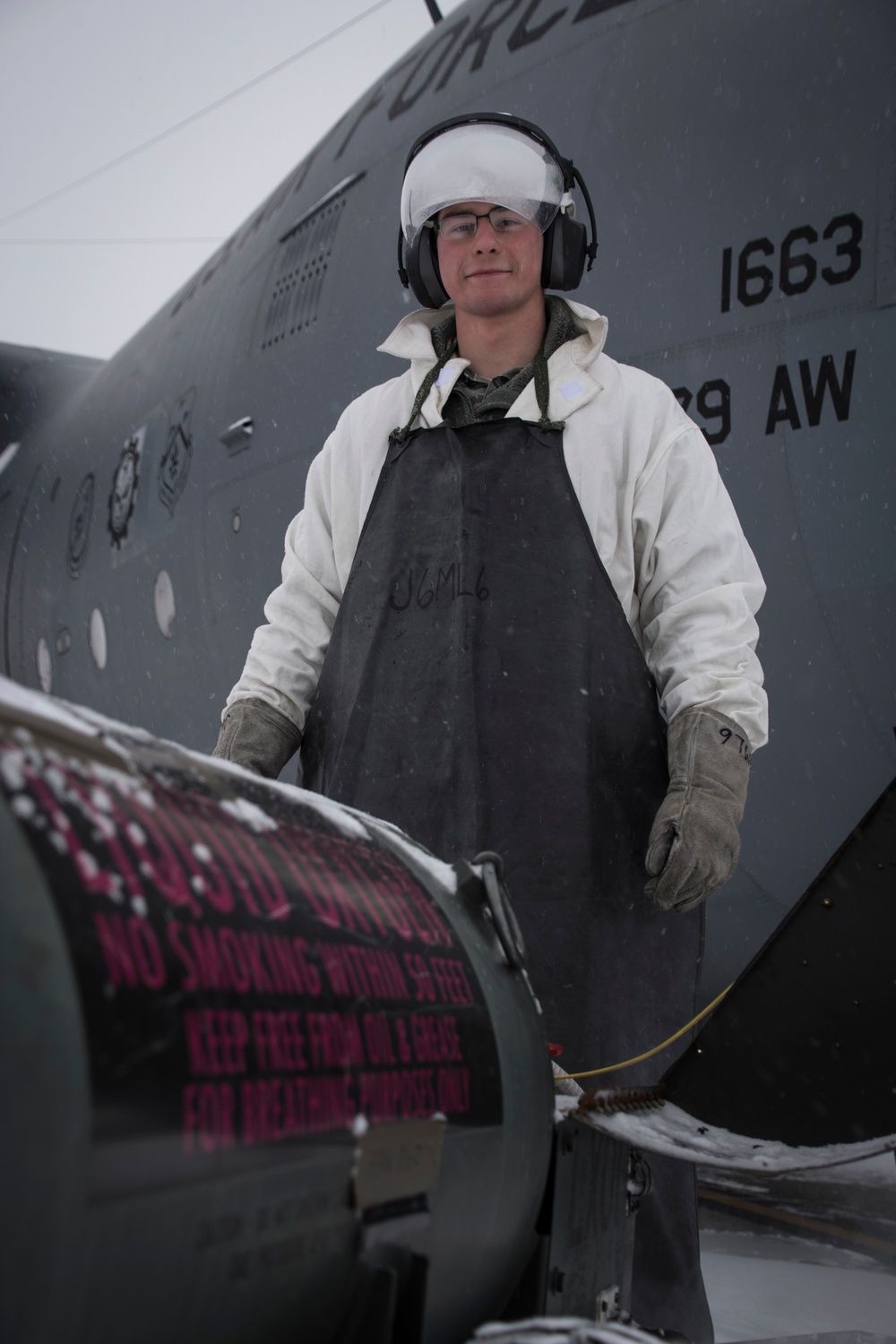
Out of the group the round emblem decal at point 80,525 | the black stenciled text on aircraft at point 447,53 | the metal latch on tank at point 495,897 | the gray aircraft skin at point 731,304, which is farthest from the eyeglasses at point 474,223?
the round emblem decal at point 80,525

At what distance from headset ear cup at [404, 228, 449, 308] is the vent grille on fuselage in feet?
6.67

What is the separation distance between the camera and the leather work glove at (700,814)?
1.62 meters

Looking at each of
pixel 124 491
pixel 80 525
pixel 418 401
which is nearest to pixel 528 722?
pixel 418 401

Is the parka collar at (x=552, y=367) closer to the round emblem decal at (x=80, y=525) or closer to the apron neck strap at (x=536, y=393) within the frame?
the apron neck strap at (x=536, y=393)

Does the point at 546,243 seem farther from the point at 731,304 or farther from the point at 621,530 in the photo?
the point at 731,304

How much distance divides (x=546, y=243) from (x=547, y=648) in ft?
2.58

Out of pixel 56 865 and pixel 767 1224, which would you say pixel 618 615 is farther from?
pixel 767 1224

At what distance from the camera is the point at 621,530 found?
1894 mm

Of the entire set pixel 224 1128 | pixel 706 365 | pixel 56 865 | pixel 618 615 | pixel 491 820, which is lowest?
pixel 224 1128

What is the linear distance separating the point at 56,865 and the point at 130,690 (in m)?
4.97

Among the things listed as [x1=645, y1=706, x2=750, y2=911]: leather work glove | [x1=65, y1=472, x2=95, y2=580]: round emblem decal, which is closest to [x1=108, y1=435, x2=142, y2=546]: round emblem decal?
[x1=65, y1=472, x2=95, y2=580]: round emblem decal

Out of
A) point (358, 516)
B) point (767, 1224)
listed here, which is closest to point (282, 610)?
point (358, 516)

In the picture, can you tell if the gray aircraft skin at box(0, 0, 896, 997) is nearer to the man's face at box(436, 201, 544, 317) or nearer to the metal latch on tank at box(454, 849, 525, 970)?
the man's face at box(436, 201, 544, 317)

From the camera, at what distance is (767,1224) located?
327cm
